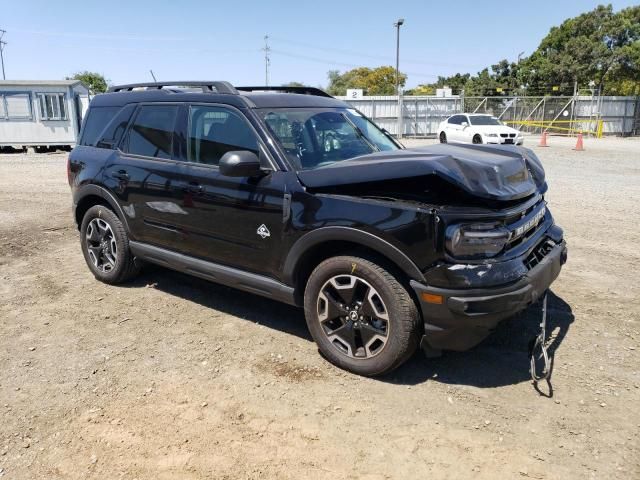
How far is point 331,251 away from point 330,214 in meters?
0.29

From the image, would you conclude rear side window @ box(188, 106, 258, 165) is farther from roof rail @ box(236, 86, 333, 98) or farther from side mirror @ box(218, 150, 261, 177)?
roof rail @ box(236, 86, 333, 98)

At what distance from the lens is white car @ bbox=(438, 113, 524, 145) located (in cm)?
2064

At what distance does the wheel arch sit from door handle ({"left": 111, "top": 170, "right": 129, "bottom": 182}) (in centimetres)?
199

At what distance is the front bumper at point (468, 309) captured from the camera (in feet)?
9.61

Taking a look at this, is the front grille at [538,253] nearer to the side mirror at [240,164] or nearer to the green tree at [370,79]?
the side mirror at [240,164]

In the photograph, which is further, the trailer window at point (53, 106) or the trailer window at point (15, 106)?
the trailer window at point (53, 106)

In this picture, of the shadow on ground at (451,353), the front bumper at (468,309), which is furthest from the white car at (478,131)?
the front bumper at (468,309)

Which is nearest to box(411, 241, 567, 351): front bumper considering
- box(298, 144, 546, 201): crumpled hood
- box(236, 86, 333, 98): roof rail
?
box(298, 144, 546, 201): crumpled hood

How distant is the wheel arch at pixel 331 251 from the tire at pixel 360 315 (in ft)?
0.31

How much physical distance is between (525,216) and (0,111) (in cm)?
2281

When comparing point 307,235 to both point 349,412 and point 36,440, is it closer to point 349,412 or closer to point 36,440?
point 349,412

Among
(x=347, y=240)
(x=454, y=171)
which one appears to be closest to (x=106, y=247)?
(x=347, y=240)

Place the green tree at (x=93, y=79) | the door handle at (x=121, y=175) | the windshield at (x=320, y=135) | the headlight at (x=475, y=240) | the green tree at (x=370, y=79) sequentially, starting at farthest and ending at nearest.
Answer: the green tree at (x=370, y=79), the green tree at (x=93, y=79), the door handle at (x=121, y=175), the windshield at (x=320, y=135), the headlight at (x=475, y=240)

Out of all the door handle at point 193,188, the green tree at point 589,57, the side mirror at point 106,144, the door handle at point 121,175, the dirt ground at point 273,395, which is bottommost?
the dirt ground at point 273,395
